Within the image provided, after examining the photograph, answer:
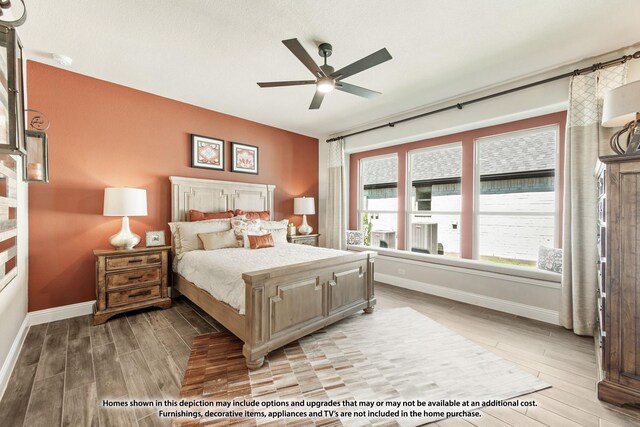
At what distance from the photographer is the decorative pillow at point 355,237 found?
5168mm

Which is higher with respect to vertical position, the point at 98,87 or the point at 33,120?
the point at 98,87

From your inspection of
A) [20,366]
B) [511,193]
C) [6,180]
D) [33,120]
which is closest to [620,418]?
[511,193]

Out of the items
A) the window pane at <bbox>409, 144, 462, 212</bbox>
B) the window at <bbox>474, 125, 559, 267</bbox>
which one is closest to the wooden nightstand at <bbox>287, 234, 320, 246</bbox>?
the window pane at <bbox>409, 144, 462, 212</bbox>

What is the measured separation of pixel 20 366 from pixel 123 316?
0.97 metres

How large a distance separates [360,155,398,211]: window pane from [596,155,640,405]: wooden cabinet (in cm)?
305

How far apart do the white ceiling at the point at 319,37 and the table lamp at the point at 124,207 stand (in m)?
1.38

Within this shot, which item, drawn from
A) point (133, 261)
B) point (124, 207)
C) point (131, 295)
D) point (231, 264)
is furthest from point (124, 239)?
point (231, 264)

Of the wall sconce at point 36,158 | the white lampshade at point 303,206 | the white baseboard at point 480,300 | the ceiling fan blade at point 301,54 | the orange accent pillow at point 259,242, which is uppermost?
the ceiling fan blade at point 301,54

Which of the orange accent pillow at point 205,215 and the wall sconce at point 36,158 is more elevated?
the wall sconce at point 36,158

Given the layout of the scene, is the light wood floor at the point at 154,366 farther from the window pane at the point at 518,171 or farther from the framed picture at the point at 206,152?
the framed picture at the point at 206,152

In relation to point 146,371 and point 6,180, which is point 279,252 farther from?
point 6,180

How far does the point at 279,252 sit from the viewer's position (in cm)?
319

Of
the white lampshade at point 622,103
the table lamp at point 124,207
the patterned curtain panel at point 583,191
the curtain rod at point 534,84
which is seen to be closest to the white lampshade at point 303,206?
the curtain rod at point 534,84

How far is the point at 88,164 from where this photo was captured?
313 centimetres
